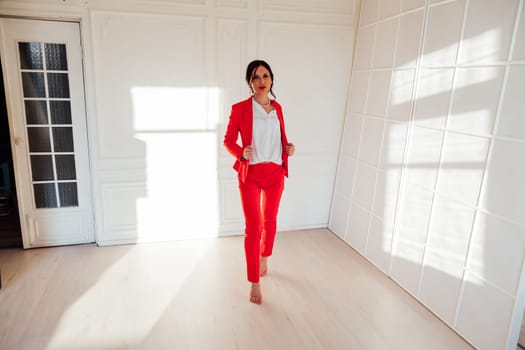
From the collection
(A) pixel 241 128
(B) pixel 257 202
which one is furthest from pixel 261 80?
(B) pixel 257 202

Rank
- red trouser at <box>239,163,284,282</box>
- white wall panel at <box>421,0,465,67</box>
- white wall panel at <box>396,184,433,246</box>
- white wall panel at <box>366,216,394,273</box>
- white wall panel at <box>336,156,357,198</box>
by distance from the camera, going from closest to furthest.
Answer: white wall panel at <box>421,0,465,67</box> → red trouser at <box>239,163,284,282</box> → white wall panel at <box>396,184,433,246</box> → white wall panel at <box>366,216,394,273</box> → white wall panel at <box>336,156,357,198</box>

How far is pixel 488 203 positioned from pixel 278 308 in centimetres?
142

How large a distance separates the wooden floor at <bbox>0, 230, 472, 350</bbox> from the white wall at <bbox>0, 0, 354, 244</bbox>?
0.41 metres

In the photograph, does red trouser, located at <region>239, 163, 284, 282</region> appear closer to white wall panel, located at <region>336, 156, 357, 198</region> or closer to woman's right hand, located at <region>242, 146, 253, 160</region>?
woman's right hand, located at <region>242, 146, 253, 160</region>

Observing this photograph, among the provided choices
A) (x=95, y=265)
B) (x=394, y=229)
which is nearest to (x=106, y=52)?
(x=95, y=265)

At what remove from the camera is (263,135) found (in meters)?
2.42

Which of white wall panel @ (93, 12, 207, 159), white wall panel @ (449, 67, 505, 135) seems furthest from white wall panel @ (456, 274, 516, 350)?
white wall panel @ (93, 12, 207, 159)

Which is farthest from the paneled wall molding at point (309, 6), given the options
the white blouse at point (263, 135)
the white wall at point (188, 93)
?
the white blouse at point (263, 135)

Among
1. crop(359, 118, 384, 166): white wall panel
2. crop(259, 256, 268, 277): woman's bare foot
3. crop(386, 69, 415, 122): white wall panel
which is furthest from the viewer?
crop(359, 118, 384, 166): white wall panel

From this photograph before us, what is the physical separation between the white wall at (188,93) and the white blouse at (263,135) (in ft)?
3.07

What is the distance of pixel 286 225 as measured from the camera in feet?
12.2

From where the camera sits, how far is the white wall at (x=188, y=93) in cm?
297

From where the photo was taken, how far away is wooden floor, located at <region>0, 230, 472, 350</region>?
2135mm

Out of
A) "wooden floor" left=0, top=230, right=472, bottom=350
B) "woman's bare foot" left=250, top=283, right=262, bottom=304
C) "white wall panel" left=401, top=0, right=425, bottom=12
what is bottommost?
"wooden floor" left=0, top=230, right=472, bottom=350
